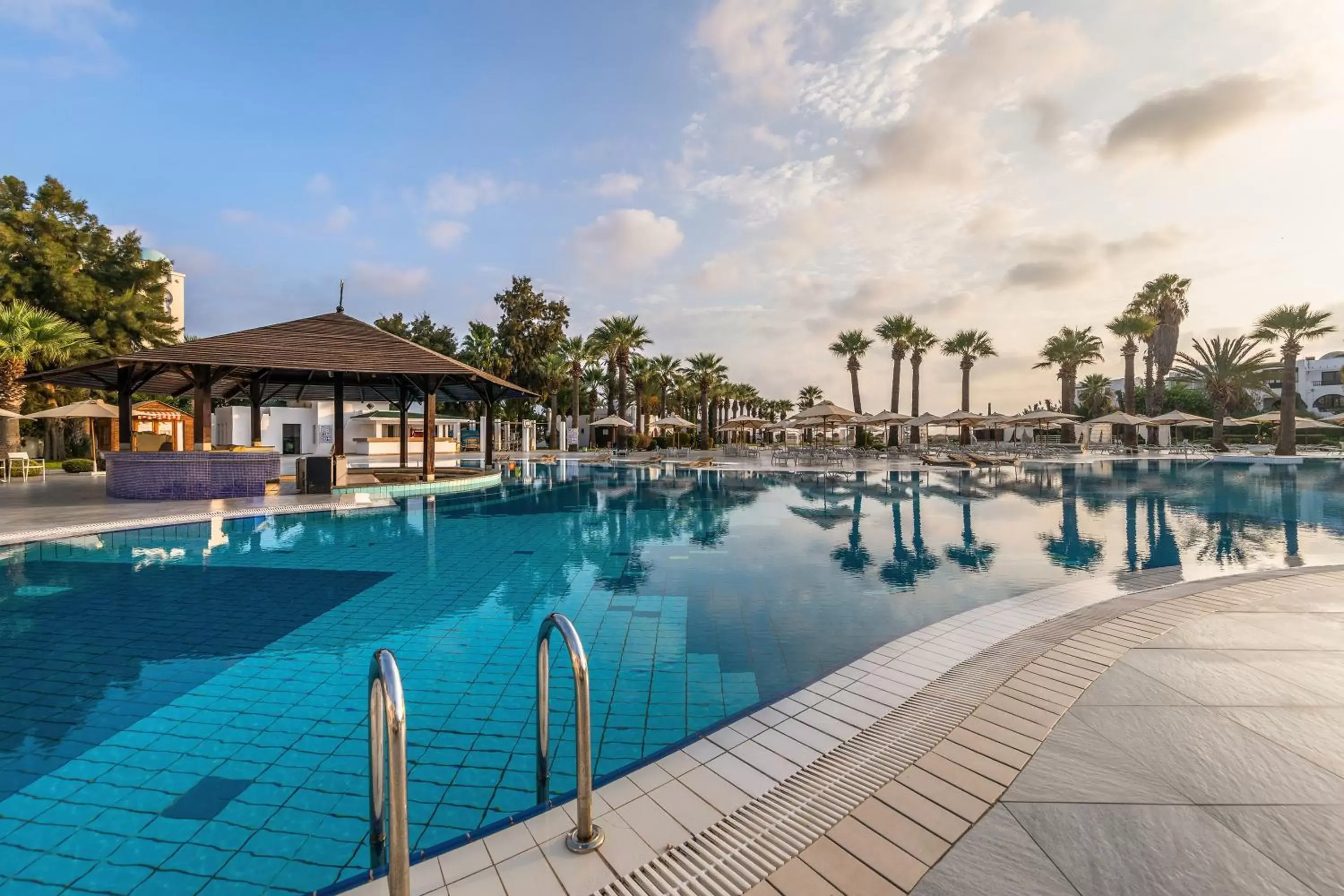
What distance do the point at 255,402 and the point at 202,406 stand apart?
14.8 feet

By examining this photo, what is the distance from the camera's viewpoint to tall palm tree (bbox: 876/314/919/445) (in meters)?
43.1

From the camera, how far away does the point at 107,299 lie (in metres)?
25.4

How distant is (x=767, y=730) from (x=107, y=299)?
35600mm

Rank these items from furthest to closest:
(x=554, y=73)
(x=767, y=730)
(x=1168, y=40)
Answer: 1. (x=554, y=73)
2. (x=1168, y=40)
3. (x=767, y=730)

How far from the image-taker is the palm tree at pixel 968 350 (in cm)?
4516

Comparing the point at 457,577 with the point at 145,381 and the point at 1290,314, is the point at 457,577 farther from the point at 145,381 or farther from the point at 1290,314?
the point at 1290,314

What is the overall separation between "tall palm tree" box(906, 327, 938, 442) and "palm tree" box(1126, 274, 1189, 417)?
43.0ft

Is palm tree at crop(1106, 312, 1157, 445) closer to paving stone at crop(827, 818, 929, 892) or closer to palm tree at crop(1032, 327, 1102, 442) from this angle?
Answer: palm tree at crop(1032, 327, 1102, 442)

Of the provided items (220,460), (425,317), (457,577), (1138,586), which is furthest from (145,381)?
(425,317)

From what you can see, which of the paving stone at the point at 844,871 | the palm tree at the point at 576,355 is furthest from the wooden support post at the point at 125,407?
the palm tree at the point at 576,355

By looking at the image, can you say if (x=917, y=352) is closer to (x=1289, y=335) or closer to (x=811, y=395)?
(x=1289, y=335)

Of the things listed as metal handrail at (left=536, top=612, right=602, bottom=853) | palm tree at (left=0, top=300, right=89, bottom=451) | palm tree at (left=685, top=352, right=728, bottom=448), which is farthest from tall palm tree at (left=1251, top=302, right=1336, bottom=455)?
palm tree at (left=0, top=300, right=89, bottom=451)

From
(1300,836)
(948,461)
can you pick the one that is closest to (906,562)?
(1300,836)

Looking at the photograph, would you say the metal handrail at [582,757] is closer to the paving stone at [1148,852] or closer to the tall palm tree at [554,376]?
the paving stone at [1148,852]
